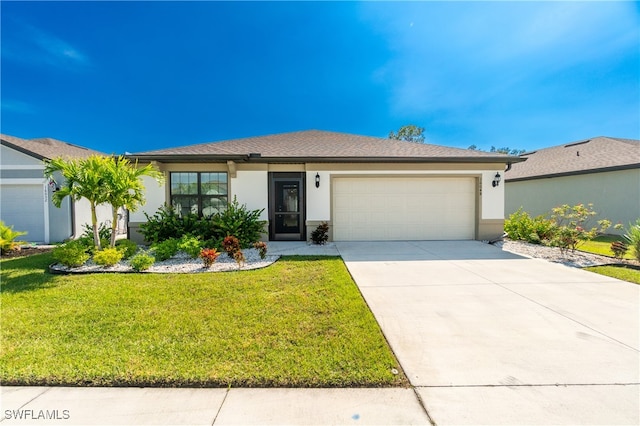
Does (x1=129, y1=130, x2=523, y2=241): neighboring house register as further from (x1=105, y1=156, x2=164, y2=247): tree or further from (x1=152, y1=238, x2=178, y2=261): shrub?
(x1=105, y1=156, x2=164, y2=247): tree

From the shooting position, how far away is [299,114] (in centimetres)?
1694

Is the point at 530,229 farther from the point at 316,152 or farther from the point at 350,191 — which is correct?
the point at 316,152

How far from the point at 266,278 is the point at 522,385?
4.15m

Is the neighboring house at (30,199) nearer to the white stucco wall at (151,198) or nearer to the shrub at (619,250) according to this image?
the white stucco wall at (151,198)

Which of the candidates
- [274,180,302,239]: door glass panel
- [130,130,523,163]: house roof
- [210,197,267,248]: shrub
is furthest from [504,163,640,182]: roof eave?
[210,197,267,248]: shrub

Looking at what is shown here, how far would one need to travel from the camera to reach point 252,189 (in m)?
9.08

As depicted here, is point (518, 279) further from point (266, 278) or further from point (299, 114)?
point (299, 114)

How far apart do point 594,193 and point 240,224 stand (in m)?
16.3

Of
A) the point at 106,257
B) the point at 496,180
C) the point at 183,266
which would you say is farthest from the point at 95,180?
the point at 496,180

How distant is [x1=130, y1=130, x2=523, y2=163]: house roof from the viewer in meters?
8.37

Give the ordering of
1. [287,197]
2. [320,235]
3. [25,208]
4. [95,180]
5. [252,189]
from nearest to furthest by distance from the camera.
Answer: [95,180], [320,235], [252,189], [287,197], [25,208]

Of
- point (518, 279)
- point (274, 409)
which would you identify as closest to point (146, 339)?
point (274, 409)

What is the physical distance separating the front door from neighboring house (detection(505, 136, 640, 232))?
30.1 ft

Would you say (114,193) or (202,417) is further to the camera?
(114,193)
